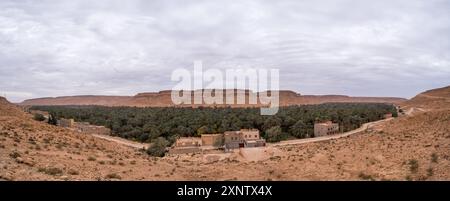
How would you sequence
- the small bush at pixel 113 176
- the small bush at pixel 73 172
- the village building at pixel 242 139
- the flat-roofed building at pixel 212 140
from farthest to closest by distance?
the flat-roofed building at pixel 212 140 → the village building at pixel 242 139 → the small bush at pixel 113 176 → the small bush at pixel 73 172

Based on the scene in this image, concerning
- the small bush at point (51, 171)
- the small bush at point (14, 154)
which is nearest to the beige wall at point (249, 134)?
the small bush at point (14, 154)

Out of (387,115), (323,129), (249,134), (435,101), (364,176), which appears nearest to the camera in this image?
(364,176)

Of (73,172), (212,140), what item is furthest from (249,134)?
(73,172)

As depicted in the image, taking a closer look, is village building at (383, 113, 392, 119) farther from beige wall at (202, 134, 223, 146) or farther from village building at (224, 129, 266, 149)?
beige wall at (202, 134, 223, 146)

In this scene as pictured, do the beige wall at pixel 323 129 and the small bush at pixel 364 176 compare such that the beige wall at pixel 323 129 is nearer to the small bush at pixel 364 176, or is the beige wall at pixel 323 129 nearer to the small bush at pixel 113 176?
the small bush at pixel 364 176

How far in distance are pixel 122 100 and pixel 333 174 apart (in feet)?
548

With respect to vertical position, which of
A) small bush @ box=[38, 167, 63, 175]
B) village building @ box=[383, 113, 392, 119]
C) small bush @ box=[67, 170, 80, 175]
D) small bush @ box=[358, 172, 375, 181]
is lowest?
small bush @ box=[358, 172, 375, 181]

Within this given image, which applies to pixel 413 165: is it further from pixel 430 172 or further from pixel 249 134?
pixel 249 134

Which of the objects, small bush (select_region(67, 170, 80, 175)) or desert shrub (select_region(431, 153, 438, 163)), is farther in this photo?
desert shrub (select_region(431, 153, 438, 163))

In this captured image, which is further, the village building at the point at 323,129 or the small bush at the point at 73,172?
the village building at the point at 323,129

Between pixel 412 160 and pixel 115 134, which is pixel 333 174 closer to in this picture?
pixel 412 160

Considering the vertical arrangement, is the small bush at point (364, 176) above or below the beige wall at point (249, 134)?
above

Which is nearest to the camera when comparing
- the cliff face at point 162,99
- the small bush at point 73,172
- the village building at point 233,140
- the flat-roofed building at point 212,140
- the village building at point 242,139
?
the small bush at point 73,172

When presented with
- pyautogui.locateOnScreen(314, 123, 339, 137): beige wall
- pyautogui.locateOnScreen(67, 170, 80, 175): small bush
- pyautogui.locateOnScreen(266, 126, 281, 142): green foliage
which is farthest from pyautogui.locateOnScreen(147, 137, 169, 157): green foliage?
pyautogui.locateOnScreen(67, 170, 80, 175): small bush
